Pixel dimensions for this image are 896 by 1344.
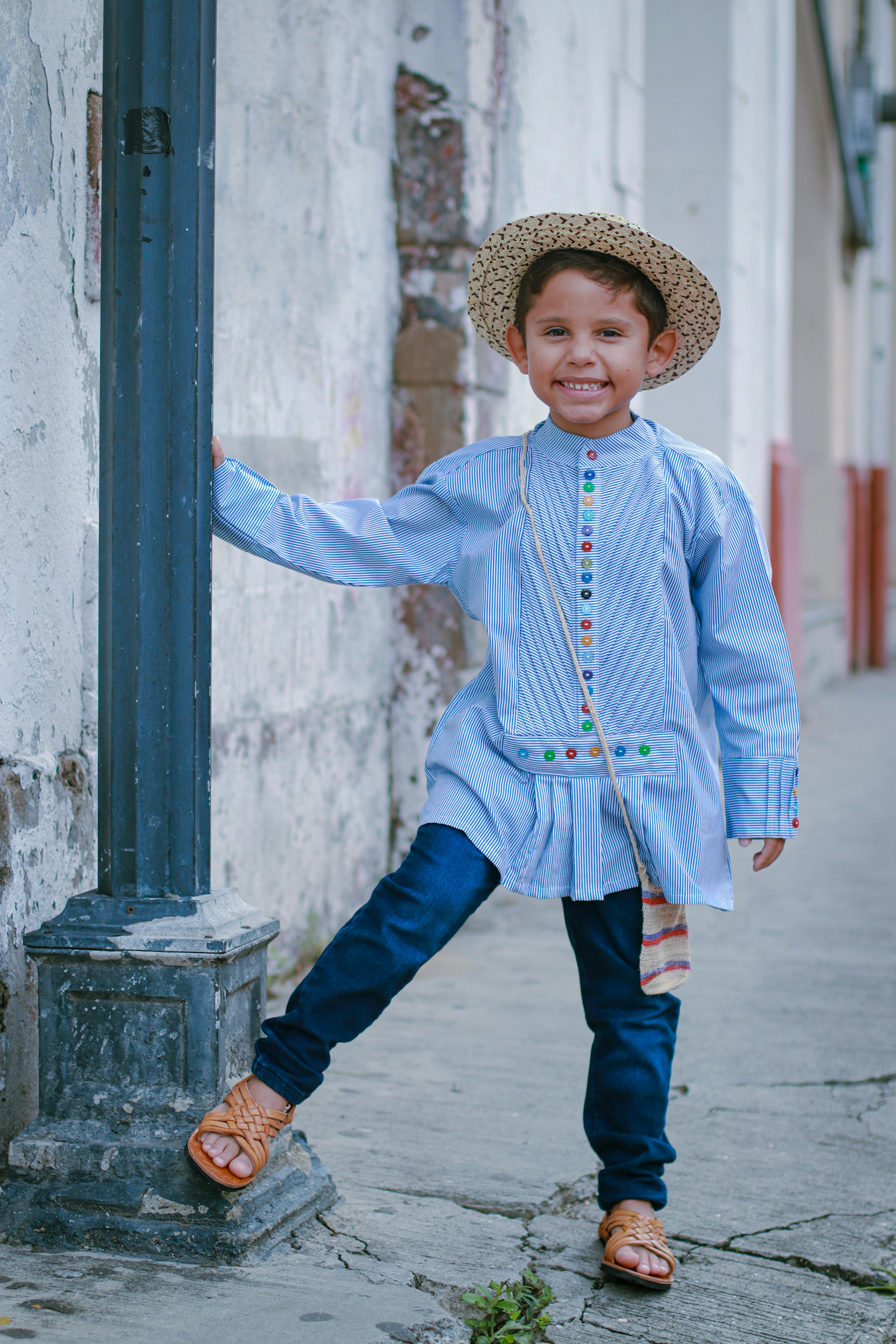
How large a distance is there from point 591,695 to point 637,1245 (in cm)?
75

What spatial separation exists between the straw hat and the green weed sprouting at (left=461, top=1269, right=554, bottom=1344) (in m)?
1.27

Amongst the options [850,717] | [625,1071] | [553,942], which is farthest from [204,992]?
[850,717]

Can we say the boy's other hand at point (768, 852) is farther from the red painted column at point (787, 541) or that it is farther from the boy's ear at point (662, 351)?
the red painted column at point (787, 541)

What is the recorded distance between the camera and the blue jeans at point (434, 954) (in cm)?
194

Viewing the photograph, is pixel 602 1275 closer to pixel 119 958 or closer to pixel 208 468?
pixel 119 958

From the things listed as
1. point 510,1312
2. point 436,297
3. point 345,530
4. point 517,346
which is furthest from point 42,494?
point 436,297

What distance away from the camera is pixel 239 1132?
1932 millimetres

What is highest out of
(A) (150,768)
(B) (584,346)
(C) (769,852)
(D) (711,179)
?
(D) (711,179)

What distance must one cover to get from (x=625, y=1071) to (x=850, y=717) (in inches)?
287

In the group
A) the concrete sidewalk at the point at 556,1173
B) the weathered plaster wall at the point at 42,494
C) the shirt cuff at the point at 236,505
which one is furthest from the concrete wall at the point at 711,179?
the shirt cuff at the point at 236,505

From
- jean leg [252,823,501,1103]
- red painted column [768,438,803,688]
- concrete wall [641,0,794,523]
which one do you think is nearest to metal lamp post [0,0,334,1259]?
jean leg [252,823,501,1103]

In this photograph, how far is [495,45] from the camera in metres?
4.16

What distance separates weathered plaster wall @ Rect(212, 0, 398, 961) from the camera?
3.15 meters

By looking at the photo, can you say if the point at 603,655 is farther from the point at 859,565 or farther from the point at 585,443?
the point at 859,565
